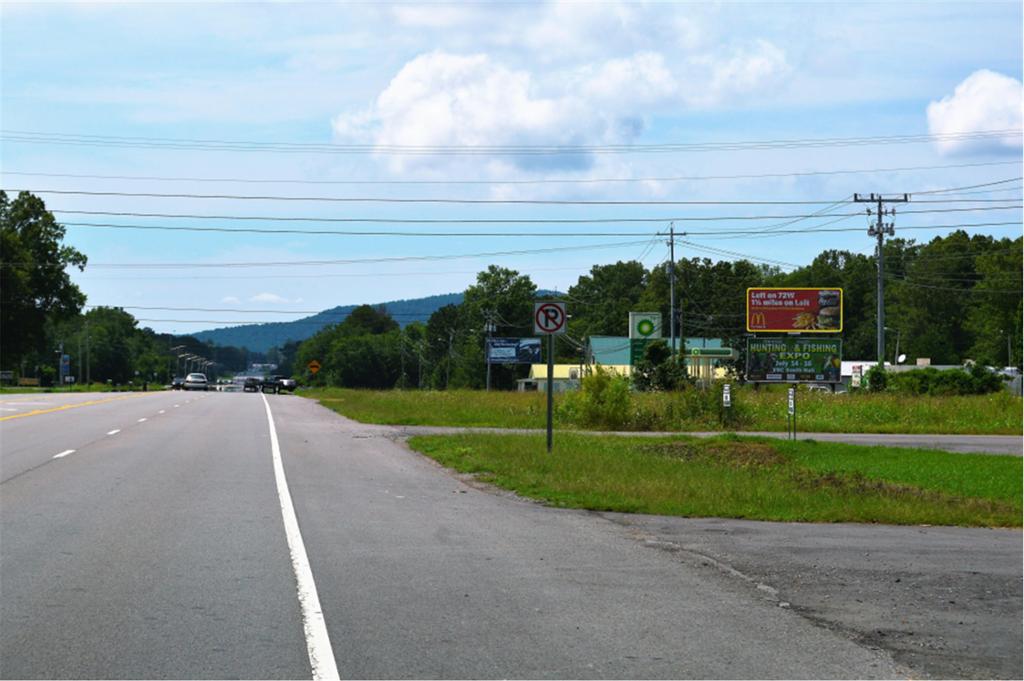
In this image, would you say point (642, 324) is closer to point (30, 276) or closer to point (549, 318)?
point (30, 276)

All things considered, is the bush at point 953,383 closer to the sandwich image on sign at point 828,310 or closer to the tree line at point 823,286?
the sandwich image on sign at point 828,310

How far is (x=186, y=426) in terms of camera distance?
35000 mm

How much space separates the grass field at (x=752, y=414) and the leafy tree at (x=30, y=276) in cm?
5099

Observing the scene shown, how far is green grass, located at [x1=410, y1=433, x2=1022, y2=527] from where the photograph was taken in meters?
16.9

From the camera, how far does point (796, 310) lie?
74.3 m

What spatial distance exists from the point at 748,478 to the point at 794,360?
3783cm

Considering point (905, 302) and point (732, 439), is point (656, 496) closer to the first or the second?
point (732, 439)

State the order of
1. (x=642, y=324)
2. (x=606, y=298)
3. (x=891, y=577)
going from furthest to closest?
(x=606, y=298) → (x=642, y=324) → (x=891, y=577)

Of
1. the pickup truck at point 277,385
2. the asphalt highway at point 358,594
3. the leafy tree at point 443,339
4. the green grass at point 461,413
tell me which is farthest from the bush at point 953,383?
the leafy tree at point 443,339

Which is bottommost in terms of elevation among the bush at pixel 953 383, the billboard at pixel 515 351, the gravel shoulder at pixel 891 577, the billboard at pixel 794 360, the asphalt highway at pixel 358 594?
the gravel shoulder at pixel 891 577

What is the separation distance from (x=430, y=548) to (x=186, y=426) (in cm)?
2408

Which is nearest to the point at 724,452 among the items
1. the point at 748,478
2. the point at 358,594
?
the point at 748,478

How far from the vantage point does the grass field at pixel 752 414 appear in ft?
141

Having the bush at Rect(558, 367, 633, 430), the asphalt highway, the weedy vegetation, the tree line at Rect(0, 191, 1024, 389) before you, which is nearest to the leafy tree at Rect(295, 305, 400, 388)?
the tree line at Rect(0, 191, 1024, 389)
